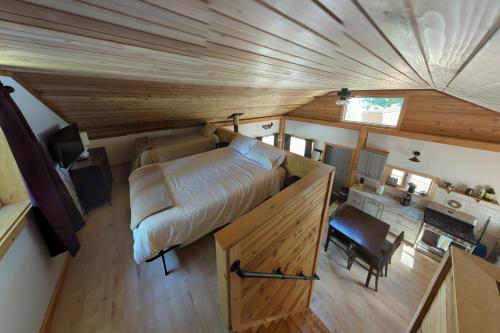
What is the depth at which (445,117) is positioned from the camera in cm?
307

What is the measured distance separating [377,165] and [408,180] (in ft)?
2.06

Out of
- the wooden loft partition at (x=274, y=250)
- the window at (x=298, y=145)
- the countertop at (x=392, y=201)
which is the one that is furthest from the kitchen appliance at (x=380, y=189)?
the wooden loft partition at (x=274, y=250)

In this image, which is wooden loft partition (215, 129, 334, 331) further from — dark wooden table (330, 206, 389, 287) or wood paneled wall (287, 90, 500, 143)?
wood paneled wall (287, 90, 500, 143)

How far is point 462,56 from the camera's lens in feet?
1.65

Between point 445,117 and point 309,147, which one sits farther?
point 309,147

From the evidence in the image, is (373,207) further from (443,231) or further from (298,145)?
(298,145)

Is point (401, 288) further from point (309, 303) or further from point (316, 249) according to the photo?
point (316, 249)

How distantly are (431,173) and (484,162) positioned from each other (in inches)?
25.3

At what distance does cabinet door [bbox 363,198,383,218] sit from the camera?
3.87 metres

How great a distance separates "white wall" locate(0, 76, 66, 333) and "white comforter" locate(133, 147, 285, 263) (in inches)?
27.6

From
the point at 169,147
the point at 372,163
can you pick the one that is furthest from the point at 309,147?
the point at 169,147

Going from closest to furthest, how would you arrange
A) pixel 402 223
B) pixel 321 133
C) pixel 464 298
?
pixel 464 298, pixel 402 223, pixel 321 133

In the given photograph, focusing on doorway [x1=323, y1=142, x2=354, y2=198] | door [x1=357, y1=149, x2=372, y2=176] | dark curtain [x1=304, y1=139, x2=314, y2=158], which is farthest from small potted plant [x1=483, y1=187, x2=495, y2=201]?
dark curtain [x1=304, y1=139, x2=314, y2=158]

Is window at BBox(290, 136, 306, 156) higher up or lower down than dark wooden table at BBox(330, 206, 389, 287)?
higher up
